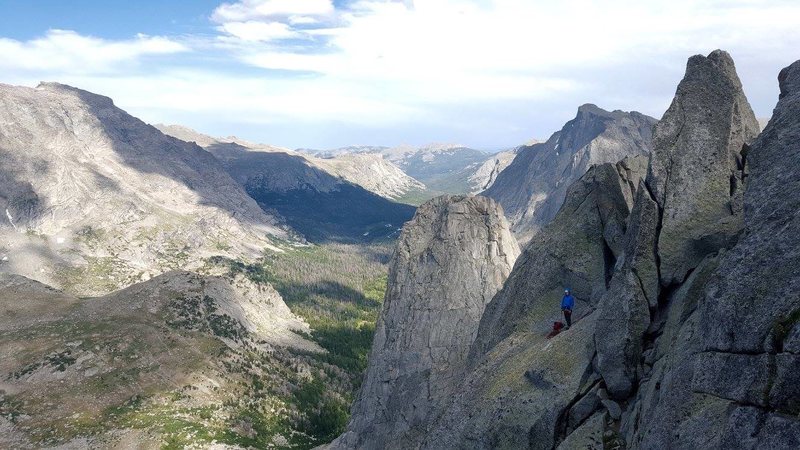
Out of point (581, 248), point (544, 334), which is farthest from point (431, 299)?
point (544, 334)

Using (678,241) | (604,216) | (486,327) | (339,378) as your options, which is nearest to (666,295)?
(678,241)

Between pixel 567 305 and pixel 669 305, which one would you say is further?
pixel 567 305

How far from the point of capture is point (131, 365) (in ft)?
403

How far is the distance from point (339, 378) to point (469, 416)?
149 meters

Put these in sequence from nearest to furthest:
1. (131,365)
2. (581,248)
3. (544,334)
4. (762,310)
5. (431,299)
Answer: (762,310) < (544,334) < (581,248) < (431,299) < (131,365)

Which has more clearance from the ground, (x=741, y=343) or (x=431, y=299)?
(x=741, y=343)

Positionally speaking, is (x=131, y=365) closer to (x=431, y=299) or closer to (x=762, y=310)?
(x=431, y=299)

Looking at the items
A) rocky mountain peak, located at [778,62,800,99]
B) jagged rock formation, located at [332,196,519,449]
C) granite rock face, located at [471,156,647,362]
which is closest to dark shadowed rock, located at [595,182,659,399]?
granite rock face, located at [471,156,647,362]

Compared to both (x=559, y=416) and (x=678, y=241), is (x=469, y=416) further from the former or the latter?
(x=678, y=241)

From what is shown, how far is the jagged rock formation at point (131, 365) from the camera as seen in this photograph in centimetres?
9762

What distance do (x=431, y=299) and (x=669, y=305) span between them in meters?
54.5

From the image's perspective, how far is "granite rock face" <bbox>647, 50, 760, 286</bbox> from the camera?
1073 inches

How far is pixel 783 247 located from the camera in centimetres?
1828

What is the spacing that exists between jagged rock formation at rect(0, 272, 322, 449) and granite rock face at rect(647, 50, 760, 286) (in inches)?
3884
